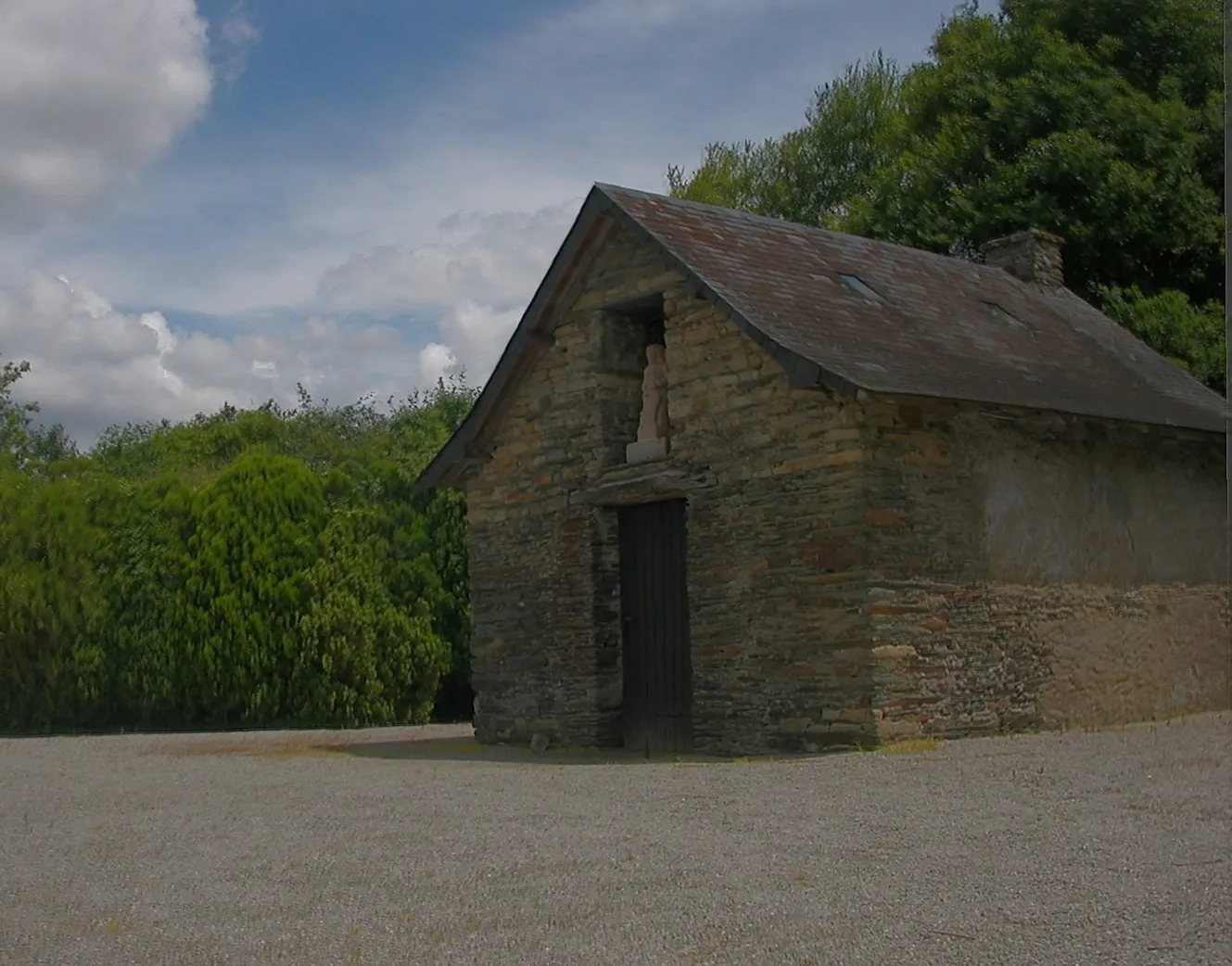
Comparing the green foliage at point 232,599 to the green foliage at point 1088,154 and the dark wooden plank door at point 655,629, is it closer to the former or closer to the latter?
the dark wooden plank door at point 655,629

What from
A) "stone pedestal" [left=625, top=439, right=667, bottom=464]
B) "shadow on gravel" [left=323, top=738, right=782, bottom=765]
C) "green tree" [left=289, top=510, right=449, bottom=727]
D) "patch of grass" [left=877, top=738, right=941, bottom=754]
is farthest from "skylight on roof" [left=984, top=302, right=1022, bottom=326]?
"green tree" [left=289, top=510, right=449, bottom=727]

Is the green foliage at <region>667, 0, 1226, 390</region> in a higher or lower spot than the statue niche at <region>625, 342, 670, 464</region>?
higher

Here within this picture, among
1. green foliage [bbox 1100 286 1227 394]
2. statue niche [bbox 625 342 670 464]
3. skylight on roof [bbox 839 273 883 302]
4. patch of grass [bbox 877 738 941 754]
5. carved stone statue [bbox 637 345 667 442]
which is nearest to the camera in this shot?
patch of grass [bbox 877 738 941 754]

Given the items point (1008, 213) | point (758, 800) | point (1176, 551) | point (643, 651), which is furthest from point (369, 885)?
point (1008, 213)

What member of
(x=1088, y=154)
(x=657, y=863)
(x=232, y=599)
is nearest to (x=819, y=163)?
(x=1088, y=154)

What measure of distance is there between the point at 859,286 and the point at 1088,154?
32.2 ft

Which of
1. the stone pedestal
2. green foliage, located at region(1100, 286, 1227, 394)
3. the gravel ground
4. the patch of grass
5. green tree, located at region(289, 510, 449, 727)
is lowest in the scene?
the gravel ground

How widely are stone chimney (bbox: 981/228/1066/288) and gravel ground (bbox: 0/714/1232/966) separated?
8644 millimetres

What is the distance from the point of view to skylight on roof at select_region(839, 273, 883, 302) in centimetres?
1412

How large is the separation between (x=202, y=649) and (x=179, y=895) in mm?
12684

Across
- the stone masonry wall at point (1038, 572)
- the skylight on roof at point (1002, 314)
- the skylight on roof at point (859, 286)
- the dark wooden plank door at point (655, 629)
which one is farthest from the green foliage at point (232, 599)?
the stone masonry wall at point (1038, 572)

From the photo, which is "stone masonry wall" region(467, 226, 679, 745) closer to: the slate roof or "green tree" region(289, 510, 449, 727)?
the slate roof

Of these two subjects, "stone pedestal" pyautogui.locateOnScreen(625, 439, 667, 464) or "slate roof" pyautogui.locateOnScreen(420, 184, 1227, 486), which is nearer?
"slate roof" pyautogui.locateOnScreen(420, 184, 1227, 486)

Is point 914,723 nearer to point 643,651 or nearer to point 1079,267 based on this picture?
point 643,651
